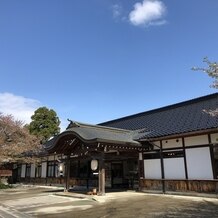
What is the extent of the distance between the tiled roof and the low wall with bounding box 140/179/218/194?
2.73 m

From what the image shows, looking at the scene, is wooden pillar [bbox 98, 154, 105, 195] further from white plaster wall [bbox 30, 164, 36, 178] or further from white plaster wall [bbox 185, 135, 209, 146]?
white plaster wall [bbox 30, 164, 36, 178]

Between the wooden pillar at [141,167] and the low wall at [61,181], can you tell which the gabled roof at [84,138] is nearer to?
the wooden pillar at [141,167]

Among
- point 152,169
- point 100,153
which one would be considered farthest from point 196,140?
point 100,153

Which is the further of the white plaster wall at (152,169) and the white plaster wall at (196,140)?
the white plaster wall at (152,169)

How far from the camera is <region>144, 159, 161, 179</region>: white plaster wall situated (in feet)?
55.4

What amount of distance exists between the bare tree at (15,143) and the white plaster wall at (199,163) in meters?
16.3

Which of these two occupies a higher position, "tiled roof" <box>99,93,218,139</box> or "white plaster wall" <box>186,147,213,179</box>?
"tiled roof" <box>99,93,218,139</box>

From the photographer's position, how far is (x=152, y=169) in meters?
17.2

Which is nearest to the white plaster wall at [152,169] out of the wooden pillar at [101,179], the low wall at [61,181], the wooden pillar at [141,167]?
the wooden pillar at [141,167]

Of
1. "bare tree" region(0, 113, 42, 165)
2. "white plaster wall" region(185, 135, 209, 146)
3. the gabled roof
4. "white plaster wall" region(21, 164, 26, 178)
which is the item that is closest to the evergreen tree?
"white plaster wall" region(21, 164, 26, 178)

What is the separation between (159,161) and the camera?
16906 millimetres

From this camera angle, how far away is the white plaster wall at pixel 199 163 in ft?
47.3

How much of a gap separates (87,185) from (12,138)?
9.66 meters

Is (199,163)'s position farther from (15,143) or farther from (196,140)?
(15,143)
